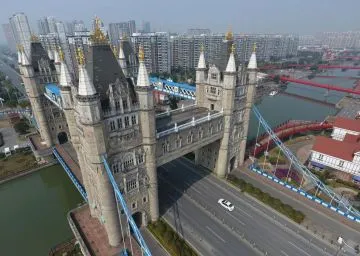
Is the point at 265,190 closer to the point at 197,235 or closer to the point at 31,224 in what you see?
the point at 197,235

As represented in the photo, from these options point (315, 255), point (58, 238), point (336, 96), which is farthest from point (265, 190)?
point (336, 96)

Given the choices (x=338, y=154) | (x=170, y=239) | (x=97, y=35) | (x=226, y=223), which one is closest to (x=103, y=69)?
(x=97, y=35)

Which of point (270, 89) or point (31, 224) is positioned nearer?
point (31, 224)

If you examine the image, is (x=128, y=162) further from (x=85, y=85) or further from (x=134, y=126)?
(x=85, y=85)

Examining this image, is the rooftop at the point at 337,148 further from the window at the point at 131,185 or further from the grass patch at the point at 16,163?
the grass patch at the point at 16,163

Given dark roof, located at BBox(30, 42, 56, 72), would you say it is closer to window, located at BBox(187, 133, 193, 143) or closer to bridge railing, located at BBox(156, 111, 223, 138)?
bridge railing, located at BBox(156, 111, 223, 138)

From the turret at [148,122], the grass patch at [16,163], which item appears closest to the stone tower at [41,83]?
the grass patch at [16,163]
